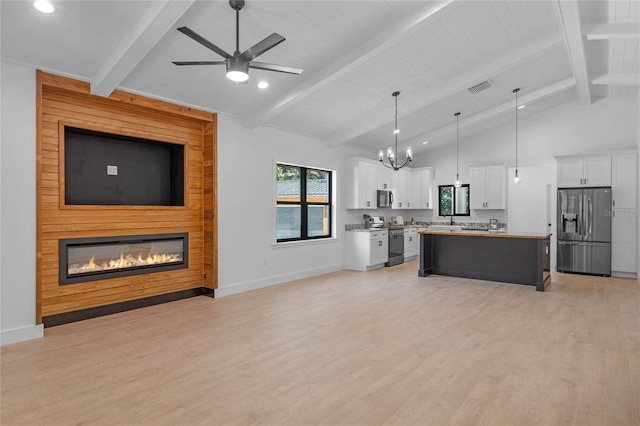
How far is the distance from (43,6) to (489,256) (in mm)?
6915

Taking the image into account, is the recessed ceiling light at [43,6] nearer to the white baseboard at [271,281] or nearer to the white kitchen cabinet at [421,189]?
the white baseboard at [271,281]

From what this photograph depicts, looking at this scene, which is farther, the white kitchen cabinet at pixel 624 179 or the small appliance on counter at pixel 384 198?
the small appliance on counter at pixel 384 198

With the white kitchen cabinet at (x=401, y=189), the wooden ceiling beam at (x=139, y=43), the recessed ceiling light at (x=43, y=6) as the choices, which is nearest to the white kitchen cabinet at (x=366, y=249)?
the white kitchen cabinet at (x=401, y=189)

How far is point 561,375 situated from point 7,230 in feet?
16.8

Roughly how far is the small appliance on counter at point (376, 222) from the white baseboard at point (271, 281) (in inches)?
47.4

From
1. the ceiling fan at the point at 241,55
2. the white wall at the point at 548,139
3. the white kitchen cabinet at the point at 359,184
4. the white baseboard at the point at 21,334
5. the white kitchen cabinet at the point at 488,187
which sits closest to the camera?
the ceiling fan at the point at 241,55

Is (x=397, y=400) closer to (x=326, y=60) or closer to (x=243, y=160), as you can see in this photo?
(x=326, y=60)

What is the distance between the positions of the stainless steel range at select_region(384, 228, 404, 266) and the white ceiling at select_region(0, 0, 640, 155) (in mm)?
2580

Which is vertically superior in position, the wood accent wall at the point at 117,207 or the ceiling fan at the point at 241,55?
the ceiling fan at the point at 241,55

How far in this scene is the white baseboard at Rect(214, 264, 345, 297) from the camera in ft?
18.5

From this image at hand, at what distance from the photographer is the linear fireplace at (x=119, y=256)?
172 inches

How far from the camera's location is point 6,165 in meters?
3.66

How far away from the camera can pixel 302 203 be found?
7223 millimetres

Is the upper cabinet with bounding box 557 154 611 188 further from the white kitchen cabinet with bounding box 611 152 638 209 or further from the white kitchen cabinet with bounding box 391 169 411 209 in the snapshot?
the white kitchen cabinet with bounding box 391 169 411 209
